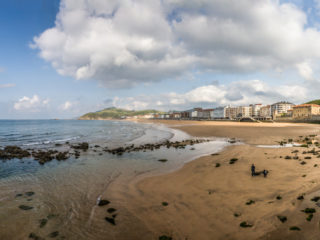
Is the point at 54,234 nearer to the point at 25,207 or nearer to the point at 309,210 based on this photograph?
the point at 25,207

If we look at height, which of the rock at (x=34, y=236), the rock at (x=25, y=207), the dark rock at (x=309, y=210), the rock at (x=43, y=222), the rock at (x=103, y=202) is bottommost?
the rock at (x=34, y=236)

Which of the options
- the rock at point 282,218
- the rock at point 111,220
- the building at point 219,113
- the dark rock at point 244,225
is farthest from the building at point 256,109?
the rock at point 111,220

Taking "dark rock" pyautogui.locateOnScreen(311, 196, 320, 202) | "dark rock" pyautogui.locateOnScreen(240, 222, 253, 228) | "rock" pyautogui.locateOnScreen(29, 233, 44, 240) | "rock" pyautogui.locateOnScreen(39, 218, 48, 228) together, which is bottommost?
"rock" pyautogui.locateOnScreen(29, 233, 44, 240)

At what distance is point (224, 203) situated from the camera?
8.25m

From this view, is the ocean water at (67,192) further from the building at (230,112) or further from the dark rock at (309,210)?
the building at (230,112)

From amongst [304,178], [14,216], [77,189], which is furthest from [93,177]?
[304,178]

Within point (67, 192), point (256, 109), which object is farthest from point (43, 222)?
point (256, 109)

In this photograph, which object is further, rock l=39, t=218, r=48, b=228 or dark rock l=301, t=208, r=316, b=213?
rock l=39, t=218, r=48, b=228

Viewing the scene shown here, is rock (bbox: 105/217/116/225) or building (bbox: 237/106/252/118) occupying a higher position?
building (bbox: 237/106/252/118)

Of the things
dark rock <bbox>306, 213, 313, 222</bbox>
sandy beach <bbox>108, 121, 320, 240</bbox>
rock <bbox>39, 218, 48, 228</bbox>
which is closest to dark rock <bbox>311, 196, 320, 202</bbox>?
sandy beach <bbox>108, 121, 320, 240</bbox>

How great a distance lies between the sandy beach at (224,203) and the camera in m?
6.25

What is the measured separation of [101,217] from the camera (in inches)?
303

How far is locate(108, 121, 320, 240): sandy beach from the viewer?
625 cm

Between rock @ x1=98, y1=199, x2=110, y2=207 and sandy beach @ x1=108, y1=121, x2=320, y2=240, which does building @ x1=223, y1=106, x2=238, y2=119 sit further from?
rock @ x1=98, y1=199, x2=110, y2=207
